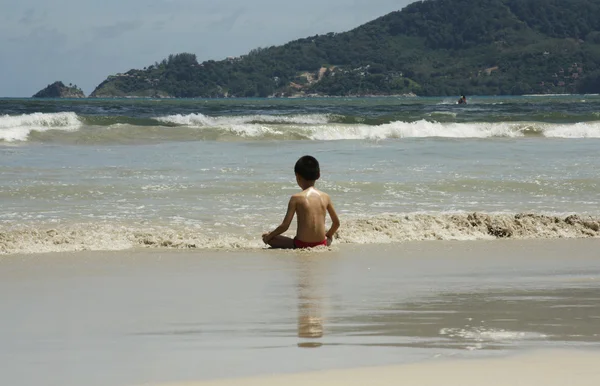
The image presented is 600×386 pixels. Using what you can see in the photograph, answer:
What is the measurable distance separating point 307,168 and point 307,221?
490 millimetres

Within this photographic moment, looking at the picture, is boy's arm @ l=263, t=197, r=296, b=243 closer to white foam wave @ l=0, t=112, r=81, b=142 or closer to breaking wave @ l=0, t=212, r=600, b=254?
breaking wave @ l=0, t=212, r=600, b=254

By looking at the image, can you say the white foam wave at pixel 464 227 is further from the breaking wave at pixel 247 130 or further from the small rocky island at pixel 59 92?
the small rocky island at pixel 59 92

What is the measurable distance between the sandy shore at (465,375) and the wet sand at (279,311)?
0.13 ft

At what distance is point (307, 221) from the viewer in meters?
7.88

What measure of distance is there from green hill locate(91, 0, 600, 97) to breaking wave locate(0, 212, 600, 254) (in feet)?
405

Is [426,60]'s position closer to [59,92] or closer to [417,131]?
[59,92]

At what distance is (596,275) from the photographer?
21.5 ft

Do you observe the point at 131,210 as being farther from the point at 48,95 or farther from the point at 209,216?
the point at 48,95

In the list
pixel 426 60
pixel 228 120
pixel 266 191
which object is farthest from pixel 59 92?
pixel 266 191

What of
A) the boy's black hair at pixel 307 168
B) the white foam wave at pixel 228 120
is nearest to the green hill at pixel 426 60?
the white foam wave at pixel 228 120

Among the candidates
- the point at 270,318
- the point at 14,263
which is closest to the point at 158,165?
the point at 14,263

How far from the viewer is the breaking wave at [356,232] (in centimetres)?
800

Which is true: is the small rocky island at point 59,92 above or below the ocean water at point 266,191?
above

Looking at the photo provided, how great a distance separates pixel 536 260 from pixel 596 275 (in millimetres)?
837
